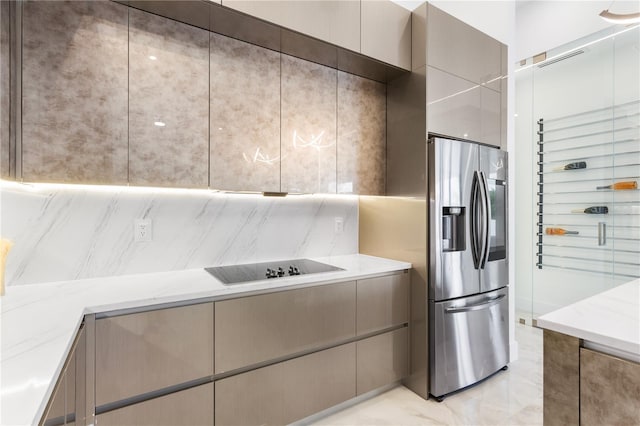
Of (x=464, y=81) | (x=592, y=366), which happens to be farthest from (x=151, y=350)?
(x=464, y=81)

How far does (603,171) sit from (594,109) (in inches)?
24.6

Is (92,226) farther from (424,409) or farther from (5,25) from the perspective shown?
(424,409)

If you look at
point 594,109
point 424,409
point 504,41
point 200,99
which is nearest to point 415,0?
point 504,41

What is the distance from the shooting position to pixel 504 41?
2984mm

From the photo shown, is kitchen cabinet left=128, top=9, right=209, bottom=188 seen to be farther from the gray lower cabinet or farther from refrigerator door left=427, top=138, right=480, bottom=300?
refrigerator door left=427, top=138, right=480, bottom=300

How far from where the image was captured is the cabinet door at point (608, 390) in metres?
0.94

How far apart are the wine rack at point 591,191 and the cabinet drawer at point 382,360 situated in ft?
7.79

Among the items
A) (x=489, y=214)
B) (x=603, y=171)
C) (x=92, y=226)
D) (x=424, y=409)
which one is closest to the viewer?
(x=92, y=226)

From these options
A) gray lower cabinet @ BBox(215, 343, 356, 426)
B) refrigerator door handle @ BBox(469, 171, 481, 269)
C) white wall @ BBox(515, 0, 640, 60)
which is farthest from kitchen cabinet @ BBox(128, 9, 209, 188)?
white wall @ BBox(515, 0, 640, 60)

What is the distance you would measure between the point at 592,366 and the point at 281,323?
1.32 meters

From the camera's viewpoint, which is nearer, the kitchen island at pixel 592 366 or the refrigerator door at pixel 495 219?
the kitchen island at pixel 592 366

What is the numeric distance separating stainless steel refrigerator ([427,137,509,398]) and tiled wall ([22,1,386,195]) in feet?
2.17

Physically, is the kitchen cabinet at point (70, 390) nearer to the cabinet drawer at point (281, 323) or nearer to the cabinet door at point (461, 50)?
the cabinet drawer at point (281, 323)

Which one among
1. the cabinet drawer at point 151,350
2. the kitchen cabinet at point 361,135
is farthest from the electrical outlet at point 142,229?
the kitchen cabinet at point 361,135
